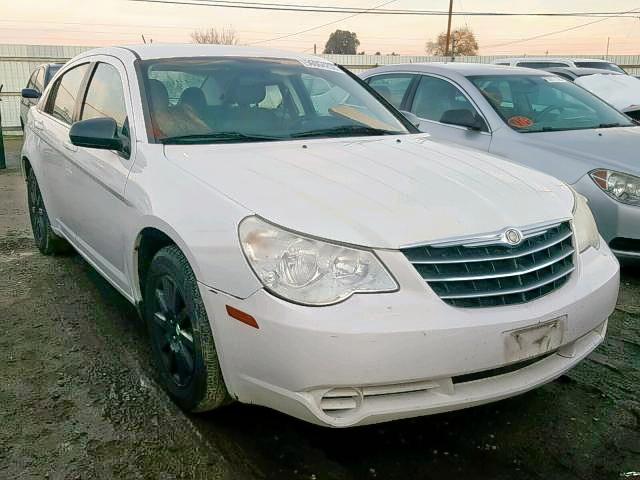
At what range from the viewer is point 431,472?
7.74 ft

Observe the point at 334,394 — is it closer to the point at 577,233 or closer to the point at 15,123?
the point at 577,233

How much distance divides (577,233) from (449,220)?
0.71 meters

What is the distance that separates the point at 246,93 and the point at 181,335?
1.44m

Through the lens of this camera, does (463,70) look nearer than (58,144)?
No

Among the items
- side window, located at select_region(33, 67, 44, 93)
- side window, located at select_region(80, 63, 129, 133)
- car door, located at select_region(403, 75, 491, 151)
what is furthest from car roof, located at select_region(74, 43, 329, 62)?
side window, located at select_region(33, 67, 44, 93)

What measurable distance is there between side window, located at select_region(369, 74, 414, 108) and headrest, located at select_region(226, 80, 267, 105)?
259cm

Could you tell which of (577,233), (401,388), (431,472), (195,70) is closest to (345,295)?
(401,388)

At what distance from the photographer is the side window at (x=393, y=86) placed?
6070 mm

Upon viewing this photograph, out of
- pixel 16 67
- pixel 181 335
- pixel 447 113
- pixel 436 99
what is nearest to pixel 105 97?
pixel 181 335

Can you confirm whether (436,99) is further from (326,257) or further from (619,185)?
(326,257)

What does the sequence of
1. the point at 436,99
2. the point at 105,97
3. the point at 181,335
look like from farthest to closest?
the point at 436,99 < the point at 105,97 < the point at 181,335

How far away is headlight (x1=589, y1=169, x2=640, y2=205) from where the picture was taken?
421cm

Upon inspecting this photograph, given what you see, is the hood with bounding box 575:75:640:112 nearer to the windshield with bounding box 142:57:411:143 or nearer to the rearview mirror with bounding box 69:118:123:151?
the windshield with bounding box 142:57:411:143

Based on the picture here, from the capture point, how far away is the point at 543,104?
558cm
